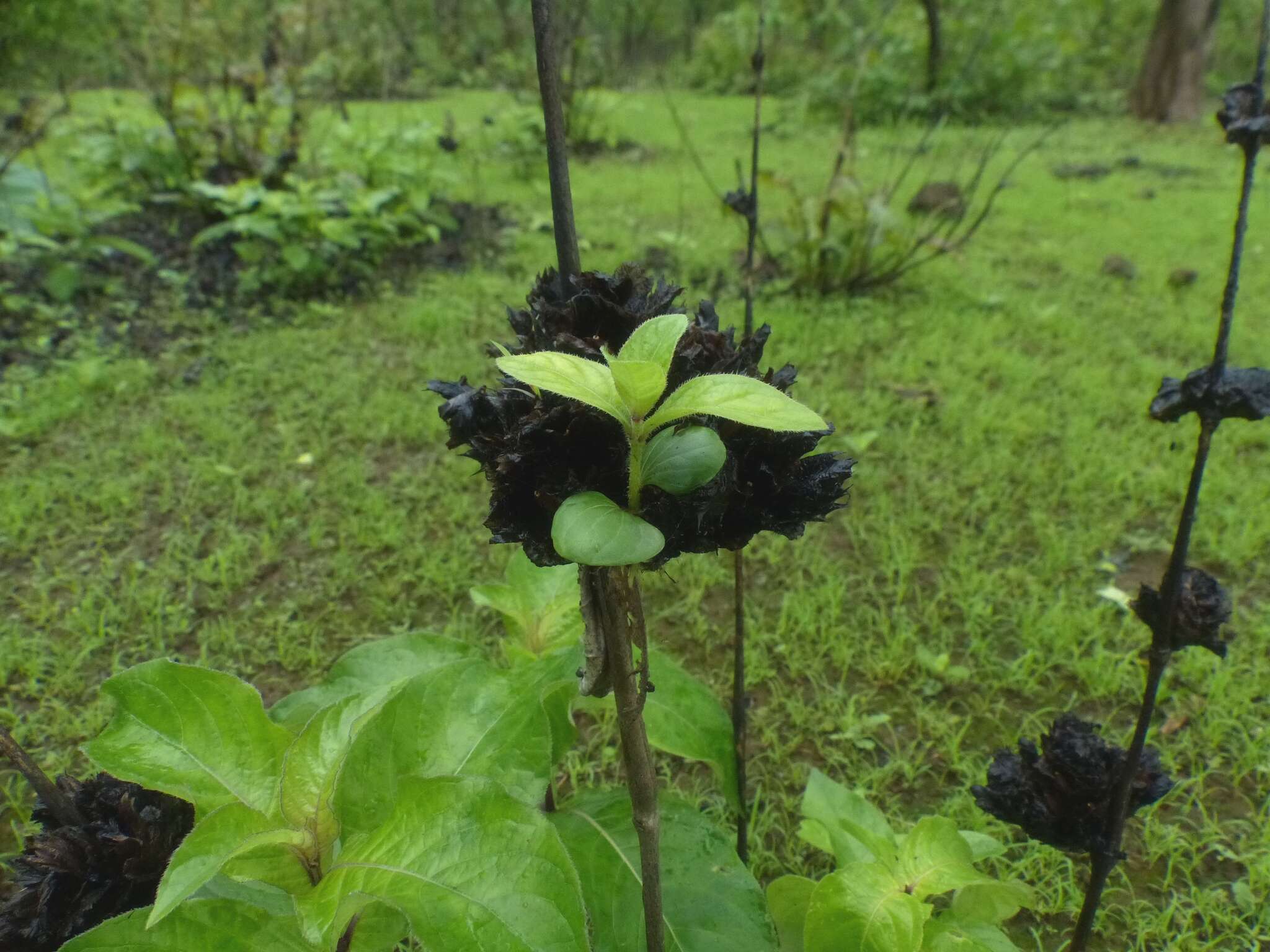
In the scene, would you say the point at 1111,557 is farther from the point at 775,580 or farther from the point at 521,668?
the point at 521,668

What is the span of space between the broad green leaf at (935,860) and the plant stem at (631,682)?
0.50 m

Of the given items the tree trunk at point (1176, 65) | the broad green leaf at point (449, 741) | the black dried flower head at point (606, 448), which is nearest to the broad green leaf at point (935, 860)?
the broad green leaf at point (449, 741)

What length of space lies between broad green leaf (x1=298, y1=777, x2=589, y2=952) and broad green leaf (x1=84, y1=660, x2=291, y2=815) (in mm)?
212

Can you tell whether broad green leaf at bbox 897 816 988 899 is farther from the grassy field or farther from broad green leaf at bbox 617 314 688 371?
broad green leaf at bbox 617 314 688 371

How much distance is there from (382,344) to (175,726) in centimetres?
323

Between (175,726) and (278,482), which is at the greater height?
(175,726)

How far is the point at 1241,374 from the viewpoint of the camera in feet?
3.26

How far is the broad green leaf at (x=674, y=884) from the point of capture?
1.18 m

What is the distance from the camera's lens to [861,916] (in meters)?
1.16

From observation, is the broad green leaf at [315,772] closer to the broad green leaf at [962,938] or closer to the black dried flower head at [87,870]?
the black dried flower head at [87,870]

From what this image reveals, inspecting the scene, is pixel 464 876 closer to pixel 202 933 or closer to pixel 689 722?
pixel 202 933

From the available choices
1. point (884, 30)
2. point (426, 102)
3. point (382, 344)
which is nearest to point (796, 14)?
point (884, 30)

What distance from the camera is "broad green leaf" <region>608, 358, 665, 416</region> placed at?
27.0 inches

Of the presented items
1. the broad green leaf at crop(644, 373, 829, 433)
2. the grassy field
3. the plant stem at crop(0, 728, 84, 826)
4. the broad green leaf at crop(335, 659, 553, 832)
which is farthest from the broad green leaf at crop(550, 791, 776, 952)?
the broad green leaf at crop(644, 373, 829, 433)
